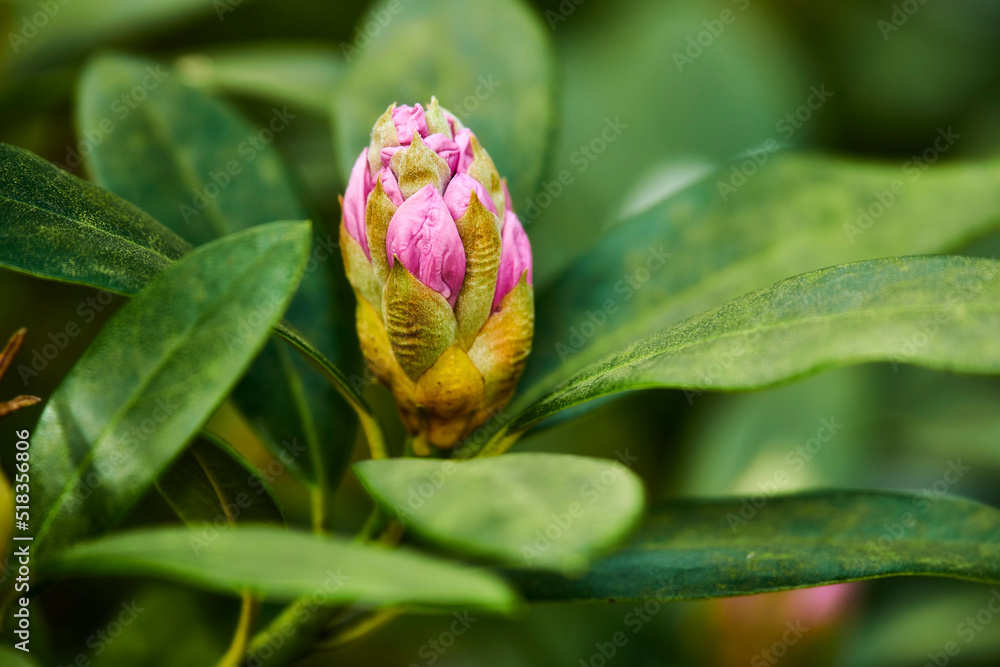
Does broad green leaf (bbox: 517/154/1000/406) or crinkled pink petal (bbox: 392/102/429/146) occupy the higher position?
crinkled pink petal (bbox: 392/102/429/146)

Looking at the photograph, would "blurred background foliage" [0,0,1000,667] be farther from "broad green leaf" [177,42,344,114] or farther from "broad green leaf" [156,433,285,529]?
"broad green leaf" [156,433,285,529]

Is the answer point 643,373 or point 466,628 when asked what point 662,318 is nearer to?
point 643,373

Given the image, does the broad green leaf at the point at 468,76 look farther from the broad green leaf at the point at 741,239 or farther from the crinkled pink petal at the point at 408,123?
the crinkled pink petal at the point at 408,123

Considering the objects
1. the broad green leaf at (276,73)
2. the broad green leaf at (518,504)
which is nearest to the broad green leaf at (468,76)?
the broad green leaf at (276,73)

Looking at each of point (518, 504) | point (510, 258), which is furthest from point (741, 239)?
point (518, 504)

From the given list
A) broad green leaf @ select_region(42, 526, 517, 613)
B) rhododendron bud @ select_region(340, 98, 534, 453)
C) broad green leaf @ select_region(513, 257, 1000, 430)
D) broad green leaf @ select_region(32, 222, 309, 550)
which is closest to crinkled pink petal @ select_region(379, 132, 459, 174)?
rhododendron bud @ select_region(340, 98, 534, 453)

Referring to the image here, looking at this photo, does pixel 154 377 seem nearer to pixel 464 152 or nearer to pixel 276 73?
pixel 464 152
